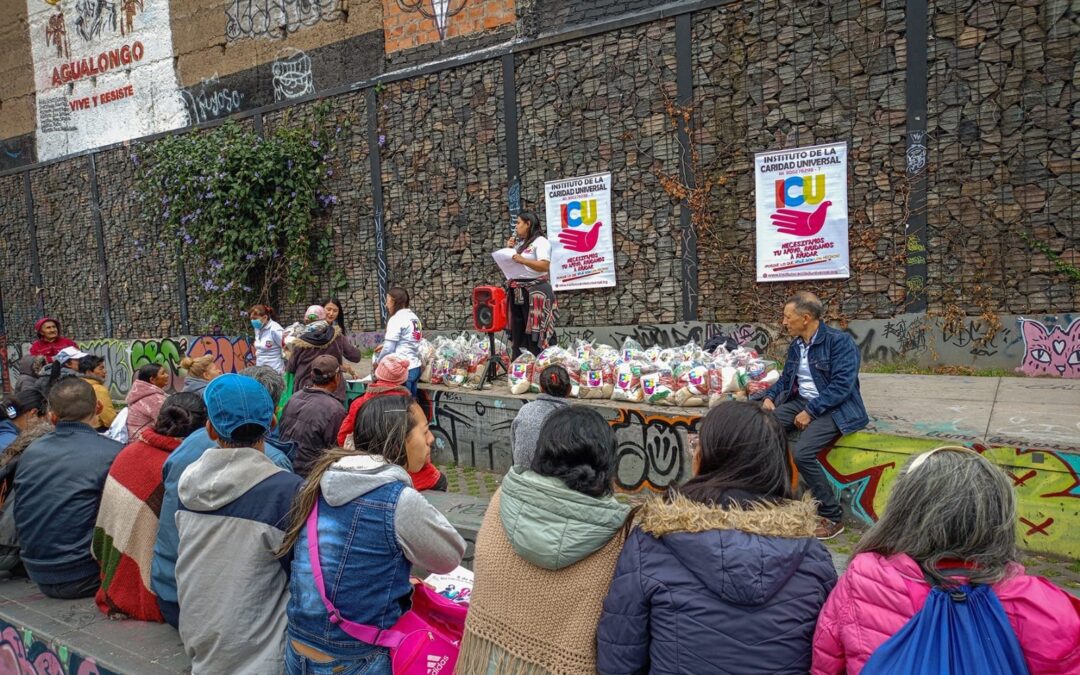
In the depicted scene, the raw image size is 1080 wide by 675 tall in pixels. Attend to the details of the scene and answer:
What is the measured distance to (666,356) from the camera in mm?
6723

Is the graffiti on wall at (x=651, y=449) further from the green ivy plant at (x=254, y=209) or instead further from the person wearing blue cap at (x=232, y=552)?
the green ivy plant at (x=254, y=209)

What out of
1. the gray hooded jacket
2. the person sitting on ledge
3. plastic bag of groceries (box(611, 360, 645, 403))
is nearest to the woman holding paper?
plastic bag of groceries (box(611, 360, 645, 403))

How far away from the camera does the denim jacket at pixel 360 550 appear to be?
267cm

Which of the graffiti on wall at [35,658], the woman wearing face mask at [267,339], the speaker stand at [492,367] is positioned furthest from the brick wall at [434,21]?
the graffiti on wall at [35,658]

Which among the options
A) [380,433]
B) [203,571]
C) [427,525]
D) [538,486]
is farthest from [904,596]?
[203,571]

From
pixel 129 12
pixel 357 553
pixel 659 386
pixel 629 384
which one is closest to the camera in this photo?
pixel 357 553

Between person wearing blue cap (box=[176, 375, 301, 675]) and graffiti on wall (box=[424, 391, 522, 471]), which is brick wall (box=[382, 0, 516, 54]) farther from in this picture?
person wearing blue cap (box=[176, 375, 301, 675])

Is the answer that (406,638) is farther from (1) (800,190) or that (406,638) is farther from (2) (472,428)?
(1) (800,190)

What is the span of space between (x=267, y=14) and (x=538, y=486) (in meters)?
13.8

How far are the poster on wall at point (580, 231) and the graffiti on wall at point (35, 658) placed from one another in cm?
761

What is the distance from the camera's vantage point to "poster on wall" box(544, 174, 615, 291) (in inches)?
399

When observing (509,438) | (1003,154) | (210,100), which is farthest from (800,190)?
(210,100)

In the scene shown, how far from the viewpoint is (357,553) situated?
2.67 m

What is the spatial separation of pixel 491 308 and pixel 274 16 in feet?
30.1
